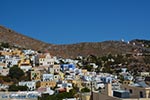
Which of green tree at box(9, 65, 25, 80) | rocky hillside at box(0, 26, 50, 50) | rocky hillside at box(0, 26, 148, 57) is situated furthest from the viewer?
rocky hillside at box(0, 26, 50, 50)

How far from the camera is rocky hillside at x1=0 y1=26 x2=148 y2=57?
383ft

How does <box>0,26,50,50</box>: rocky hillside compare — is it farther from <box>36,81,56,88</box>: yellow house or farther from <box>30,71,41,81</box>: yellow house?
<box>36,81,56,88</box>: yellow house

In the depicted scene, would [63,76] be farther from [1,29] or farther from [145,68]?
[1,29]

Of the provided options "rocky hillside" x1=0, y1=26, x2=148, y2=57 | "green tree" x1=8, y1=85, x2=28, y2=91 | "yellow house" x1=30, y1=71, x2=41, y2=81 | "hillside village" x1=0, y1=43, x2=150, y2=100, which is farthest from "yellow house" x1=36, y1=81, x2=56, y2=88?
"rocky hillside" x1=0, y1=26, x2=148, y2=57

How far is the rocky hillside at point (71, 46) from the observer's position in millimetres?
116875

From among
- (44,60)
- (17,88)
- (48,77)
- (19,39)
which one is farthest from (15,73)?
(19,39)

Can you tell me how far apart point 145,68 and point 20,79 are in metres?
35.9

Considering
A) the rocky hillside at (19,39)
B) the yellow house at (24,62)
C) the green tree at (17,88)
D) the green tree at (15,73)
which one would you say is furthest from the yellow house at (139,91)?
the rocky hillside at (19,39)

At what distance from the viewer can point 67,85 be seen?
167 ft

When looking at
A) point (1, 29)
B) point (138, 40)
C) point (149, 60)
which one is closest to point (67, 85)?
point (149, 60)

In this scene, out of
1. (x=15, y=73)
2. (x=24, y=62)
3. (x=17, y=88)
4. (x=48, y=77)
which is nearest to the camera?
(x=17, y=88)

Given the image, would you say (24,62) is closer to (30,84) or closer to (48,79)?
(48,79)

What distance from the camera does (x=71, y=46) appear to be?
125 meters

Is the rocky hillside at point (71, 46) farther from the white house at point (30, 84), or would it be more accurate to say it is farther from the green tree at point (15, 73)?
the white house at point (30, 84)
